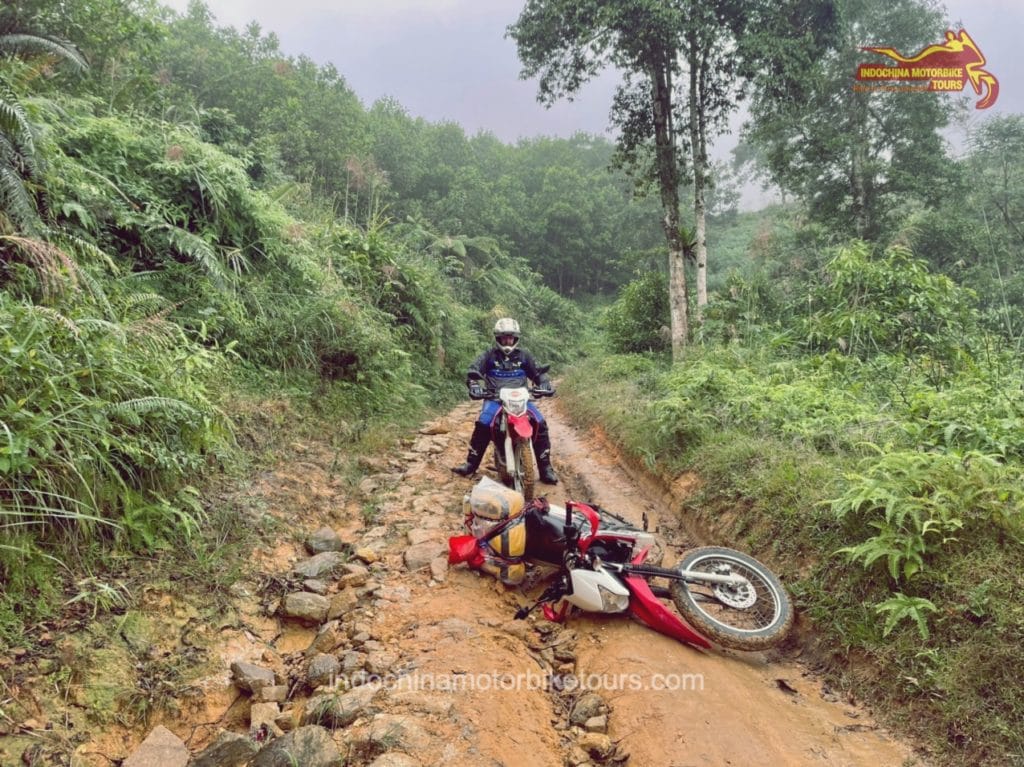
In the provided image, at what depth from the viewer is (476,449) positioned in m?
5.53

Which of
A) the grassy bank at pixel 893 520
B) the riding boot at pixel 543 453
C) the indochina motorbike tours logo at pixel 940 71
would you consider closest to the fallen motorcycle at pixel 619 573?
the grassy bank at pixel 893 520

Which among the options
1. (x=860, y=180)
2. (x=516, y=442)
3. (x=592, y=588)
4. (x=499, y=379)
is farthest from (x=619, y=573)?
(x=860, y=180)

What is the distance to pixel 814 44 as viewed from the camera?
32.9ft

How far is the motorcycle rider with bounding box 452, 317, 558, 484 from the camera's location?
5.41m

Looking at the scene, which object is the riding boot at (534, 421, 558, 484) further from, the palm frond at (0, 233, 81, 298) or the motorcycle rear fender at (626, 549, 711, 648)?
the palm frond at (0, 233, 81, 298)

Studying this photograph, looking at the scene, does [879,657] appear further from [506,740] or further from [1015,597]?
[506,740]

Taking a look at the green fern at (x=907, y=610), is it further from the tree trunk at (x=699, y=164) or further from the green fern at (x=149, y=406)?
the tree trunk at (x=699, y=164)

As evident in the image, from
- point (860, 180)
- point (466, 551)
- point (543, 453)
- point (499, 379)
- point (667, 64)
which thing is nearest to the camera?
point (466, 551)

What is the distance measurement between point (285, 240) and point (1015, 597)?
803cm

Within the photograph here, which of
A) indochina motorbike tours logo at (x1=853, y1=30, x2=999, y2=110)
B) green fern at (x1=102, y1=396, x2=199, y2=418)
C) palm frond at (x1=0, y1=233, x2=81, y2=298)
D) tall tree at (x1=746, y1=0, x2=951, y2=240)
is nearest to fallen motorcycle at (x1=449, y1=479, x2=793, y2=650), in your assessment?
green fern at (x1=102, y1=396, x2=199, y2=418)

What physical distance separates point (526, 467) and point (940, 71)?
16.2 metres

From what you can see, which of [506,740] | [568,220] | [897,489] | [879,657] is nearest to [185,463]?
[506,740]

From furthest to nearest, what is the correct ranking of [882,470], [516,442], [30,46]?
[30,46], [516,442], [882,470]

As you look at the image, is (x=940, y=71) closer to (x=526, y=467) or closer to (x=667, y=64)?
(x=667, y=64)
